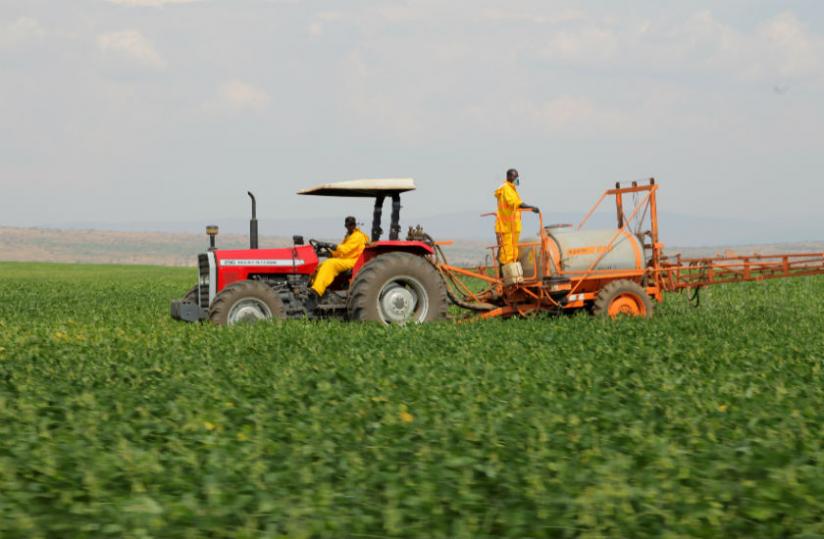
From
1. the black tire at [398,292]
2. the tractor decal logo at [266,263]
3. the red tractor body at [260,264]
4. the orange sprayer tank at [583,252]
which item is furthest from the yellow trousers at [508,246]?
the tractor decal logo at [266,263]

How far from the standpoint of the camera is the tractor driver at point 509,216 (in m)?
14.1

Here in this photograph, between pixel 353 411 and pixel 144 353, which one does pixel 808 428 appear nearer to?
pixel 353 411

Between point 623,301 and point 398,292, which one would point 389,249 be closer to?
point 398,292

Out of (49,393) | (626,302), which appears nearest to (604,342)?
(626,302)

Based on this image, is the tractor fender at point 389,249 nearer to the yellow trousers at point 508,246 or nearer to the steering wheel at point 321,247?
the steering wheel at point 321,247

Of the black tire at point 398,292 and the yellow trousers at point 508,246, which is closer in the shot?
the black tire at point 398,292

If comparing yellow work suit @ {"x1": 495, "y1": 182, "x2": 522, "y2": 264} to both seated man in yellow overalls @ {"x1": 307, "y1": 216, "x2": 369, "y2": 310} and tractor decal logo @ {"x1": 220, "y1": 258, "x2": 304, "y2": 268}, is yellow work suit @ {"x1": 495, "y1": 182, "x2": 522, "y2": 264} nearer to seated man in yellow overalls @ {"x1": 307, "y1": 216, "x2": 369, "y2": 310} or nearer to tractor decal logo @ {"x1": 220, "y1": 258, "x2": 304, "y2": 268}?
seated man in yellow overalls @ {"x1": 307, "y1": 216, "x2": 369, "y2": 310}

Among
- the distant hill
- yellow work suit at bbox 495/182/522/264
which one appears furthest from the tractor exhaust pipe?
the distant hill

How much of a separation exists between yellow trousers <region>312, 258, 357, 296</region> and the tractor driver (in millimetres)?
2360

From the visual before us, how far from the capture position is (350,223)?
13320mm

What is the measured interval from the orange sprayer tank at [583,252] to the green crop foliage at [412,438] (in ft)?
12.1

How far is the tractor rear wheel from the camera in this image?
14.3 m

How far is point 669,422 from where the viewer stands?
667 cm

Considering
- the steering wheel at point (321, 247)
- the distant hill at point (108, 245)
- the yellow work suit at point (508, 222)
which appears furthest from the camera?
the distant hill at point (108, 245)
